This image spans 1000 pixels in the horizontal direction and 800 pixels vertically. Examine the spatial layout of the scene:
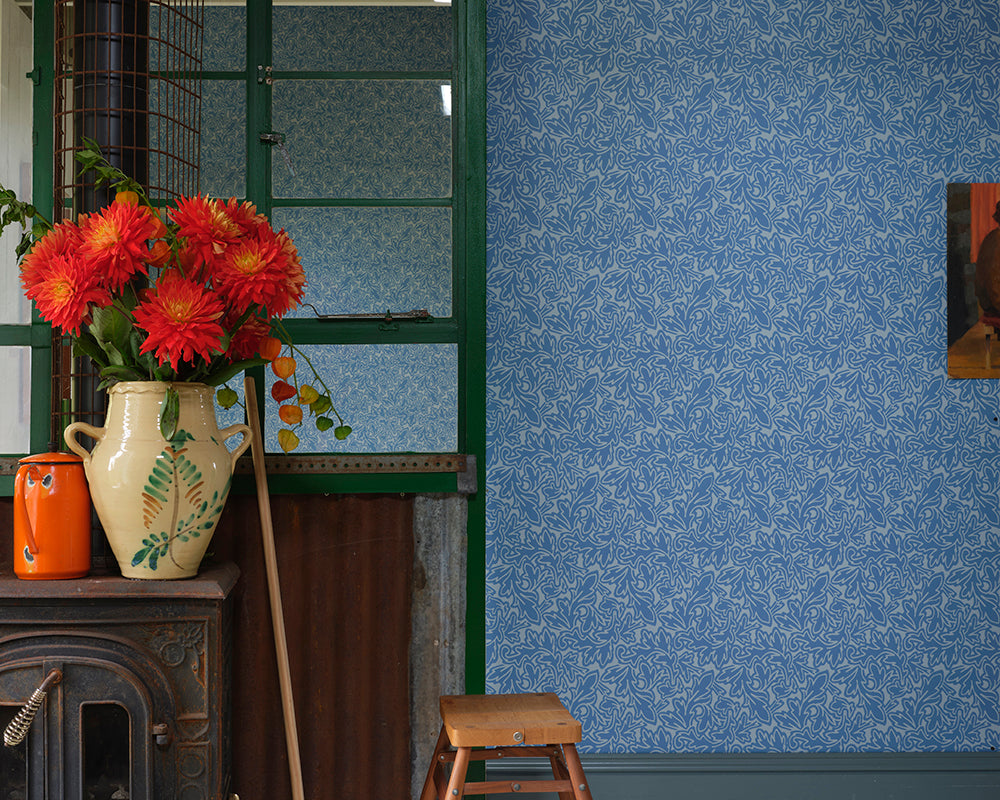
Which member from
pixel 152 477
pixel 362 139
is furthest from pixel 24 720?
pixel 362 139

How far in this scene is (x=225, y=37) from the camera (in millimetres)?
2049

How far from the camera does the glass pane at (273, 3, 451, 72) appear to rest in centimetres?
203

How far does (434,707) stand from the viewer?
190 cm

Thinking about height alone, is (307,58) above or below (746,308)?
above

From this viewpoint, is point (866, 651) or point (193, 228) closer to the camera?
point (193, 228)

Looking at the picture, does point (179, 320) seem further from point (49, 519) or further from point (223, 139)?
point (223, 139)

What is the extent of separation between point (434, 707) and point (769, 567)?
3.41 ft

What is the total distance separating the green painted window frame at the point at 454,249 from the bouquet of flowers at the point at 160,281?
345mm

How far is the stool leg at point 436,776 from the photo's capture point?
5.65 ft

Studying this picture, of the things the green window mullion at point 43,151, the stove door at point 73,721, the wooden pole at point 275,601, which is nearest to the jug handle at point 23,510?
the stove door at point 73,721

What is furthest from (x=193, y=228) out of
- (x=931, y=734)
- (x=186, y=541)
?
(x=931, y=734)

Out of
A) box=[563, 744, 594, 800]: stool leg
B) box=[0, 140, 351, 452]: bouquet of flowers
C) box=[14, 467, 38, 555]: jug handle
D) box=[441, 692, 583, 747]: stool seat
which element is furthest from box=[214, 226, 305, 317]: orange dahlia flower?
box=[563, 744, 594, 800]: stool leg

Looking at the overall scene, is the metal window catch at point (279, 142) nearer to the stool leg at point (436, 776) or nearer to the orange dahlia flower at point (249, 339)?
the orange dahlia flower at point (249, 339)

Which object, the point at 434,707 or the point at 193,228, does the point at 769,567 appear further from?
the point at 193,228
